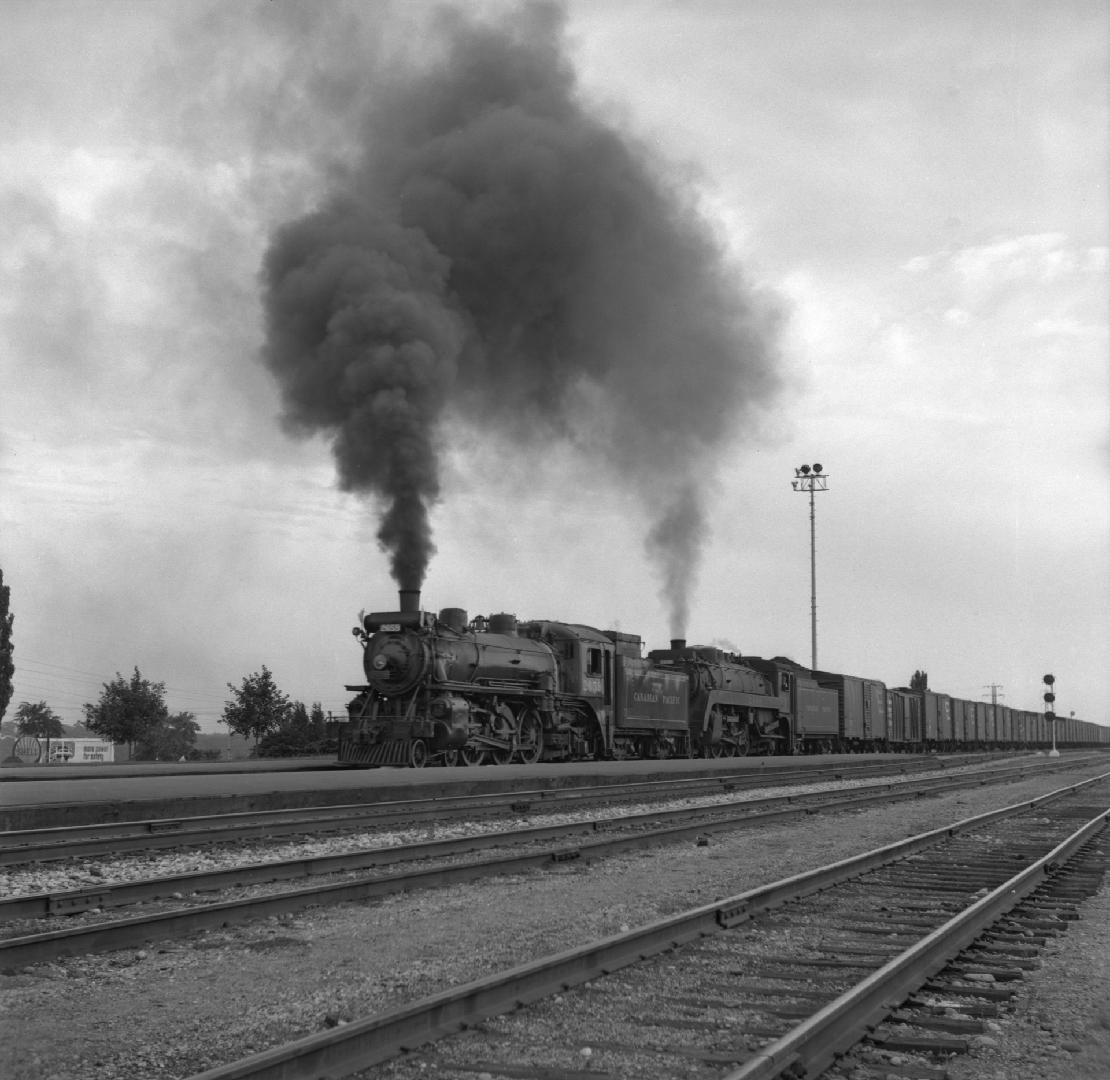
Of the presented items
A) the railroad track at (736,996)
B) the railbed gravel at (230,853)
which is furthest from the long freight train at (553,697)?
the railroad track at (736,996)

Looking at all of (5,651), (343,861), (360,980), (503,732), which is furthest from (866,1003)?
(5,651)

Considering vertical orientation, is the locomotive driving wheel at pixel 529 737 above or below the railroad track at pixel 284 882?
above

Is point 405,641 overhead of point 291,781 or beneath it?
overhead

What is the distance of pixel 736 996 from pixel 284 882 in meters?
4.59

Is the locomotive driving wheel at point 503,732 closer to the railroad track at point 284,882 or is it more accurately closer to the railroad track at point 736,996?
the railroad track at point 284,882

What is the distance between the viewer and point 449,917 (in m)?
7.33

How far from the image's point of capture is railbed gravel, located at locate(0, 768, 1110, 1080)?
437 centimetres

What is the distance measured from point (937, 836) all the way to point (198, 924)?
8.00 metres

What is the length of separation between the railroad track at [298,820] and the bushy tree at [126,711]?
27334 mm

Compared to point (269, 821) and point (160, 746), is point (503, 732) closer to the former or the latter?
point (269, 821)

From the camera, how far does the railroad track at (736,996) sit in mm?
4141

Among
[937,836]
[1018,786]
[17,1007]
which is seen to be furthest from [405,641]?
[17,1007]

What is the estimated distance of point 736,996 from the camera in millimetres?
5188

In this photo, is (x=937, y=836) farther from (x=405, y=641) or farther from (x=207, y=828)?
(x=405, y=641)
